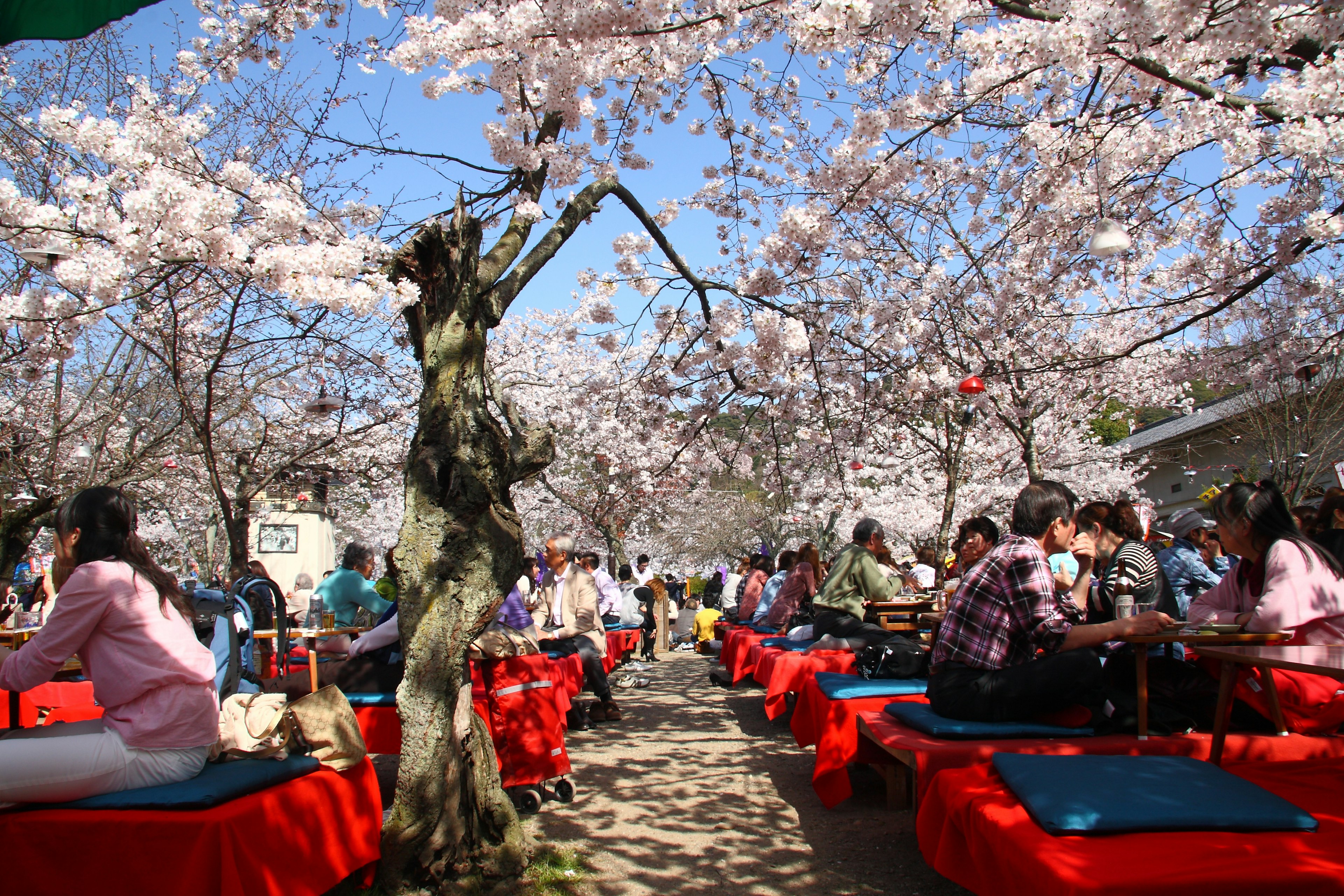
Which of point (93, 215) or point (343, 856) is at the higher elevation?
point (93, 215)

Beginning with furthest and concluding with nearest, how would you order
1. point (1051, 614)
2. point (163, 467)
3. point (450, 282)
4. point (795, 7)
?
point (163, 467) < point (795, 7) < point (450, 282) < point (1051, 614)

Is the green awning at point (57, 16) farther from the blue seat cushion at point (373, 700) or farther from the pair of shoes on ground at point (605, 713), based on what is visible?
the pair of shoes on ground at point (605, 713)

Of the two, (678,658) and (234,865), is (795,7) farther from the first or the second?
(678,658)

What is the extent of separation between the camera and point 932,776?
3135 millimetres

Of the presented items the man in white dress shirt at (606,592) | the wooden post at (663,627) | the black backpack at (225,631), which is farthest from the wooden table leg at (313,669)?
the wooden post at (663,627)

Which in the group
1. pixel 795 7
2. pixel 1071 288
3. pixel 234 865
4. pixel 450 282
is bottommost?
pixel 234 865

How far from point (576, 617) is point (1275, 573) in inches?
206

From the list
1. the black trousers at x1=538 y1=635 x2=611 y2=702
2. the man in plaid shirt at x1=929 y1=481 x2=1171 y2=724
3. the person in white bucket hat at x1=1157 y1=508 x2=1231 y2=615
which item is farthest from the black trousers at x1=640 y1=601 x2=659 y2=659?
the man in plaid shirt at x1=929 y1=481 x2=1171 y2=724

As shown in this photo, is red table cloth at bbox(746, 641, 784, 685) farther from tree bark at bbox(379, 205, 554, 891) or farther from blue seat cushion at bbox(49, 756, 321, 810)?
blue seat cushion at bbox(49, 756, 321, 810)

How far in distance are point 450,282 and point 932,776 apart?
3.05 metres

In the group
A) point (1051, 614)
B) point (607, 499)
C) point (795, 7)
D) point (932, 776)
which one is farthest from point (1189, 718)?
point (607, 499)

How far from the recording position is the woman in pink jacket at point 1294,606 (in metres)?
3.46

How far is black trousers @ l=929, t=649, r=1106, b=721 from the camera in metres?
3.46

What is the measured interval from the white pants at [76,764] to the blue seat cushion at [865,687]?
318cm
